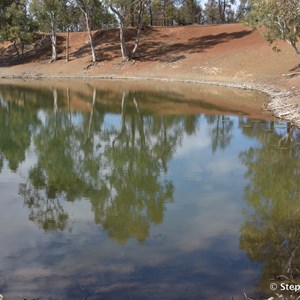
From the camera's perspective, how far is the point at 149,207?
39.0 feet

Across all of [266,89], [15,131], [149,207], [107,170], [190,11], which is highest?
[190,11]

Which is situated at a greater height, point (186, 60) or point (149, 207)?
point (186, 60)

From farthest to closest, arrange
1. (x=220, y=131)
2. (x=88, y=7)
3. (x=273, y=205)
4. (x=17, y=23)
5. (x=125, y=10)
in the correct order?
(x=17, y=23) → (x=88, y=7) → (x=125, y=10) → (x=220, y=131) → (x=273, y=205)

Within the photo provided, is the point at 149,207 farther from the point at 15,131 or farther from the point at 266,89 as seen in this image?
the point at 266,89

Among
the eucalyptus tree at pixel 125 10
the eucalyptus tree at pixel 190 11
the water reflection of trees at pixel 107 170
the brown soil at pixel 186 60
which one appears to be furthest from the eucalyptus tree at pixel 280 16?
the eucalyptus tree at pixel 190 11

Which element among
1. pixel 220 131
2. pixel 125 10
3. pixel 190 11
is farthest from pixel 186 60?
pixel 190 11

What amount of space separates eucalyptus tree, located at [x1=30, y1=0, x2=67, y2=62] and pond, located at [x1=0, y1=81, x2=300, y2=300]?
1211 inches

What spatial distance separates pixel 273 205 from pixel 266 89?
23935 mm

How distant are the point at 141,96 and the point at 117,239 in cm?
2539

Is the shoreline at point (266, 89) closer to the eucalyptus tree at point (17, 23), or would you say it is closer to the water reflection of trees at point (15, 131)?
the eucalyptus tree at point (17, 23)

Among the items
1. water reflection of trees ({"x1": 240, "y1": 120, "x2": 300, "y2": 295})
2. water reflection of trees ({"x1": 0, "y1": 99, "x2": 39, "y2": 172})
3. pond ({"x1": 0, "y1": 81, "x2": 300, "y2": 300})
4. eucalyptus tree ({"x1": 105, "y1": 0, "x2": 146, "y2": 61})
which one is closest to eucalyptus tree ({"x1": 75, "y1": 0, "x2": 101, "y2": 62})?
eucalyptus tree ({"x1": 105, "y1": 0, "x2": 146, "y2": 61})

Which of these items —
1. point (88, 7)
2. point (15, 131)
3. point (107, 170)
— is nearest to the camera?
point (107, 170)

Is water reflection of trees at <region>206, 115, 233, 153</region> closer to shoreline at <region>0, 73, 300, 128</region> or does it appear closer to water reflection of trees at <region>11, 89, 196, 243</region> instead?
water reflection of trees at <region>11, 89, 196, 243</region>

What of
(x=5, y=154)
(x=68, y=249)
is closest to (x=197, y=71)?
(x=5, y=154)
